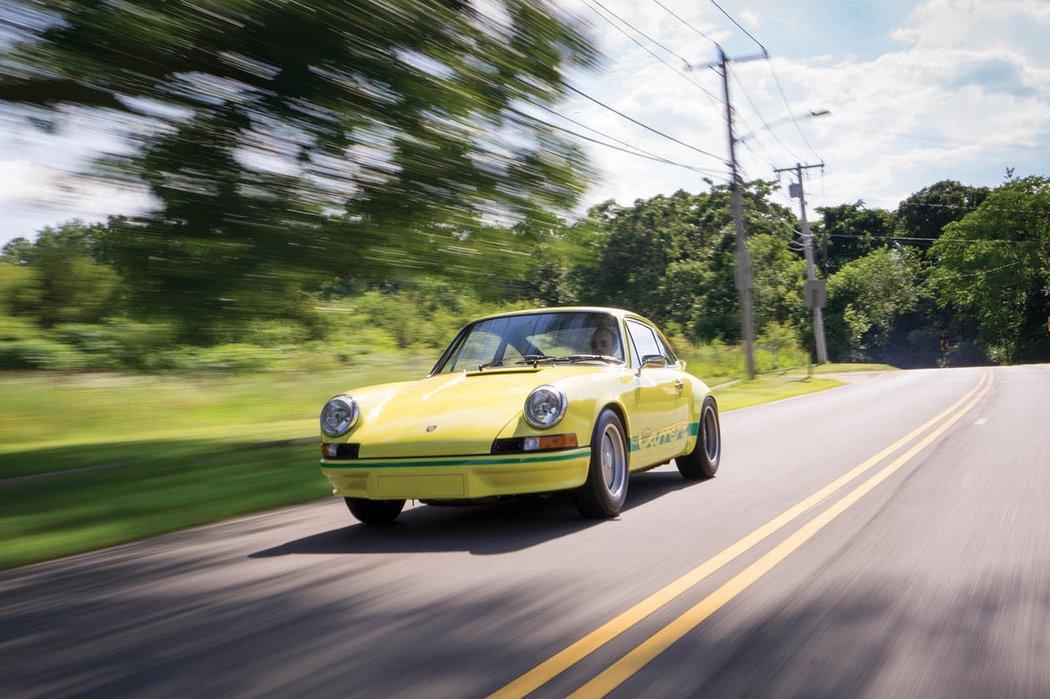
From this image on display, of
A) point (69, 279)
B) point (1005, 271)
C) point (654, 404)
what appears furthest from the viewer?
point (1005, 271)

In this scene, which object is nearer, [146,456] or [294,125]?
[294,125]

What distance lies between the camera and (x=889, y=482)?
317 inches

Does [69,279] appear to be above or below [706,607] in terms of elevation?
above

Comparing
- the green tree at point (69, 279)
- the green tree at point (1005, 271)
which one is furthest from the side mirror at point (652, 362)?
the green tree at point (1005, 271)

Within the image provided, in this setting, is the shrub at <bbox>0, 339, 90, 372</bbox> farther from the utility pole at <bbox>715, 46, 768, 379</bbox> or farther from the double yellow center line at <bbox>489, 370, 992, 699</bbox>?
the utility pole at <bbox>715, 46, 768, 379</bbox>

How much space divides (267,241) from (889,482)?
5.55 metres

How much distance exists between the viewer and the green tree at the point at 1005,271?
223ft

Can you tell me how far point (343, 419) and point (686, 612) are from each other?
3019mm

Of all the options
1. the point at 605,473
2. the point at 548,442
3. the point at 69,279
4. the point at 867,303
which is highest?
the point at 69,279

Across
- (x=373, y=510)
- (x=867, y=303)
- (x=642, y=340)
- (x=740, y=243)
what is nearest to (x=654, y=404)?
(x=642, y=340)

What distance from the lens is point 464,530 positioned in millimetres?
6473

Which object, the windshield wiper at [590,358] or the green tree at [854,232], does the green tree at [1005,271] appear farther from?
the windshield wiper at [590,358]

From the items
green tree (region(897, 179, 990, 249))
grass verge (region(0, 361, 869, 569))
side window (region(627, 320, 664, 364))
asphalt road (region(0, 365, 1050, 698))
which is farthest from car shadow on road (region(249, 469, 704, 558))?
green tree (region(897, 179, 990, 249))

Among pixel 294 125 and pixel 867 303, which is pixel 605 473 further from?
pixel 867 303
